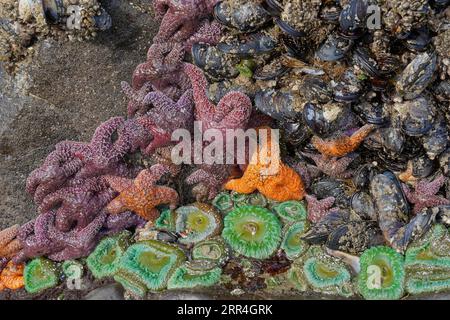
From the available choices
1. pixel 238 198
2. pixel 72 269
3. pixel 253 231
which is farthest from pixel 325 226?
pixel 72 269

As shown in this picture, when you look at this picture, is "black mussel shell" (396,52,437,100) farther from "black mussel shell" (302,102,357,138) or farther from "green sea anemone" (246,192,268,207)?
"green sea anemone" (246,192,268,207)

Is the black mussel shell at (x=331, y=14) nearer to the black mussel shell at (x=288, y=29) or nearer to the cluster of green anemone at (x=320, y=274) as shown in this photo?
the black mussel shell at (x=288, y=29)

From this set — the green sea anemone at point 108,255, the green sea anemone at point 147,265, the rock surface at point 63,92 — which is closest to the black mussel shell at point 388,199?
the green sea anemone at point 147,265

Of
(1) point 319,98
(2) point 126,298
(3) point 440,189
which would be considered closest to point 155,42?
(1) point 319,98

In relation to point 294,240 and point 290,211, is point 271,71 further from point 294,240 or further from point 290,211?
point 294,240

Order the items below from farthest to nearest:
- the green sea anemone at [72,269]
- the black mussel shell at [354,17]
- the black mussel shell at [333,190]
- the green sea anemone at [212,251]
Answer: the black mussel shell at [333,190], the green sea anemone at [72,269], the green sea anemone at [212,251], the black mussel shell at [354,17]

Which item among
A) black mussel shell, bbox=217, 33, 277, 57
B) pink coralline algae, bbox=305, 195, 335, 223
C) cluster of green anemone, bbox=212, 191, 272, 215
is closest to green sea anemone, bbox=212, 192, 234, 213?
cluster of green anemone, bbox=212, 191, 272, 215
